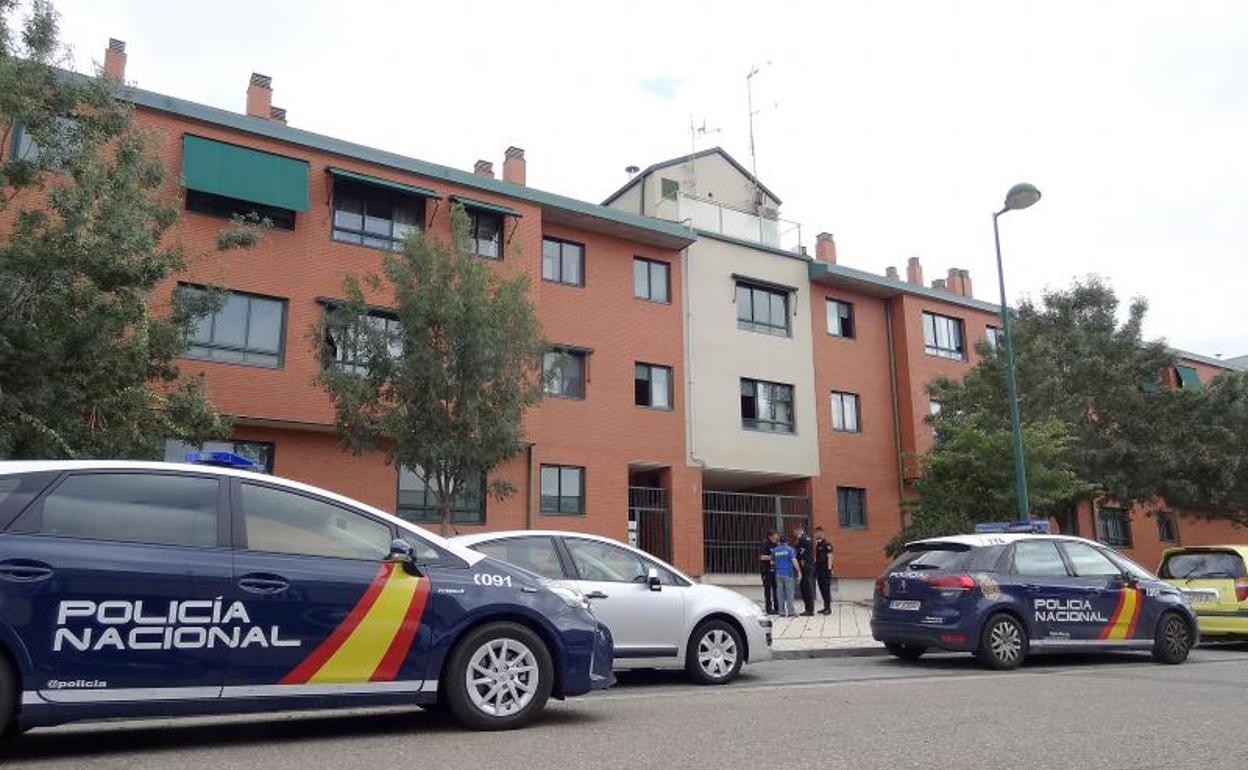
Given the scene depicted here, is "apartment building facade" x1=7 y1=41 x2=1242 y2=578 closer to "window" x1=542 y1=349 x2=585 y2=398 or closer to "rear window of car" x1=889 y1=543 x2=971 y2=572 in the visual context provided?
"window" x1=542 y1=349 x2=585 y2=398

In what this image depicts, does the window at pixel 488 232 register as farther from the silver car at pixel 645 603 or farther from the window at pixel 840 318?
the silver car at pixel 645 603

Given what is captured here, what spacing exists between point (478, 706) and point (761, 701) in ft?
8.99

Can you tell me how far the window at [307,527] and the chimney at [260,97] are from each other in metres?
17.9

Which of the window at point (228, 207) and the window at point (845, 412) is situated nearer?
the window at point (228, 207)

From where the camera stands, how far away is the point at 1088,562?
11477mm

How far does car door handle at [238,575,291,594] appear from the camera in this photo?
5520mm

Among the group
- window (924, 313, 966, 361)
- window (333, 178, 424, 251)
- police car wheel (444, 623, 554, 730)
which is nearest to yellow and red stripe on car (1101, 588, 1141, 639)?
police car wheel (444, 623, 554, 730)

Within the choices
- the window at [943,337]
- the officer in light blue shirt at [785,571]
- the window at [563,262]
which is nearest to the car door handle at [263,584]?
the officer in light blue shirt at [785,571]

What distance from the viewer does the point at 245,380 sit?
18.1m

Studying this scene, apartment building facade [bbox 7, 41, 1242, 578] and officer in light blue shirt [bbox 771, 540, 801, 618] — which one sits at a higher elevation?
apartment building facade [bbox 7, 41, 1242, 578]

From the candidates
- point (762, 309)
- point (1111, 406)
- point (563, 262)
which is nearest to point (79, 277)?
point (563, 262)

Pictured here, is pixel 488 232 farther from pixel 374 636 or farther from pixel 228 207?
pixel 374 636

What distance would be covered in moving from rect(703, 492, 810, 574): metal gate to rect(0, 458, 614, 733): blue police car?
18.2 m

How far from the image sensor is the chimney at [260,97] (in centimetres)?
2155
